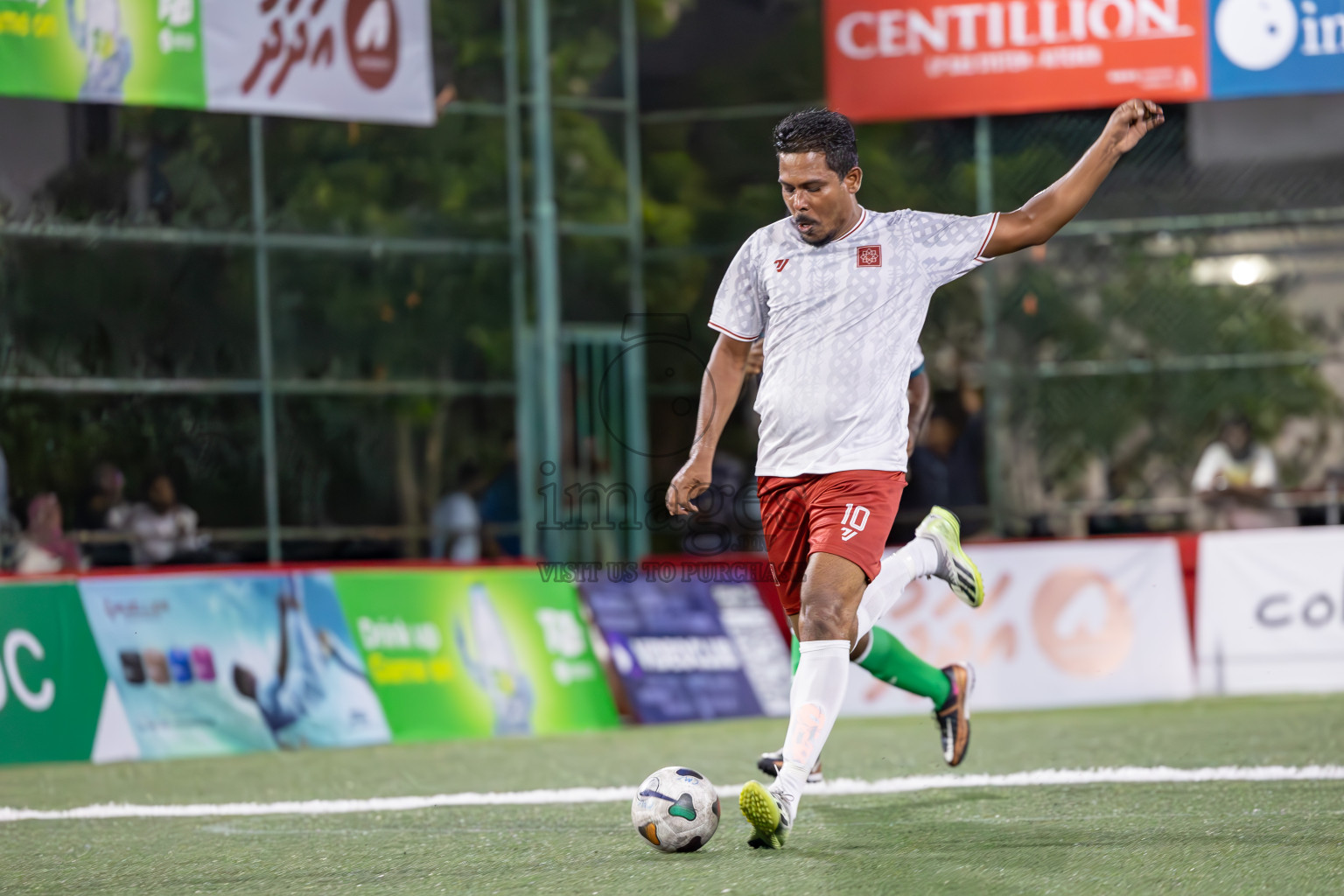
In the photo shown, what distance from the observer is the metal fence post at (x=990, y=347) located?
58.4 ft

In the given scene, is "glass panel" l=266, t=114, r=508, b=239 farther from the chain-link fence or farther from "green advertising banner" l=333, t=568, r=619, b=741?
"green advertising banner" l=333, t=568, r=619, b=741

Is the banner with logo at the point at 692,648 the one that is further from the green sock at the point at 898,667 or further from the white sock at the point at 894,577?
the white sock at the point at 894,577

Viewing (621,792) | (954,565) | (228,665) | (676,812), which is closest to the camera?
(676,812)

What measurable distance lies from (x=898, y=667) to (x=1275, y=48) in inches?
450

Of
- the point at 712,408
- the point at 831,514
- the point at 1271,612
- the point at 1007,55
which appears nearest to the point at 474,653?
the point at 1271,612

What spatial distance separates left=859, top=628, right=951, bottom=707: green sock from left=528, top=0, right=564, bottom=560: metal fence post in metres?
10.8

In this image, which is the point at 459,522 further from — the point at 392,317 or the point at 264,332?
the point at 264,332

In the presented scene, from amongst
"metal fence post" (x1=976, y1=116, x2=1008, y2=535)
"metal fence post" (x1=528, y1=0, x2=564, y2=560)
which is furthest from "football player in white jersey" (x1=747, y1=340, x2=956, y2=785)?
"metal fence post" (x1=528, y1=0, x2=564, y2=560)

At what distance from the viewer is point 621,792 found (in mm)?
7742

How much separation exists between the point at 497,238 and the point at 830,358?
12810mm

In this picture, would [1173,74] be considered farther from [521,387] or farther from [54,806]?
[54,806]

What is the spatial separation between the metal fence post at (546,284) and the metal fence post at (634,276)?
85 centimetres

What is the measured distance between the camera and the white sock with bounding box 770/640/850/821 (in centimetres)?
552

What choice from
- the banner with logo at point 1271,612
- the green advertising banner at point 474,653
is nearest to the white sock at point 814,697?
the green advertising banner at point 474,653
